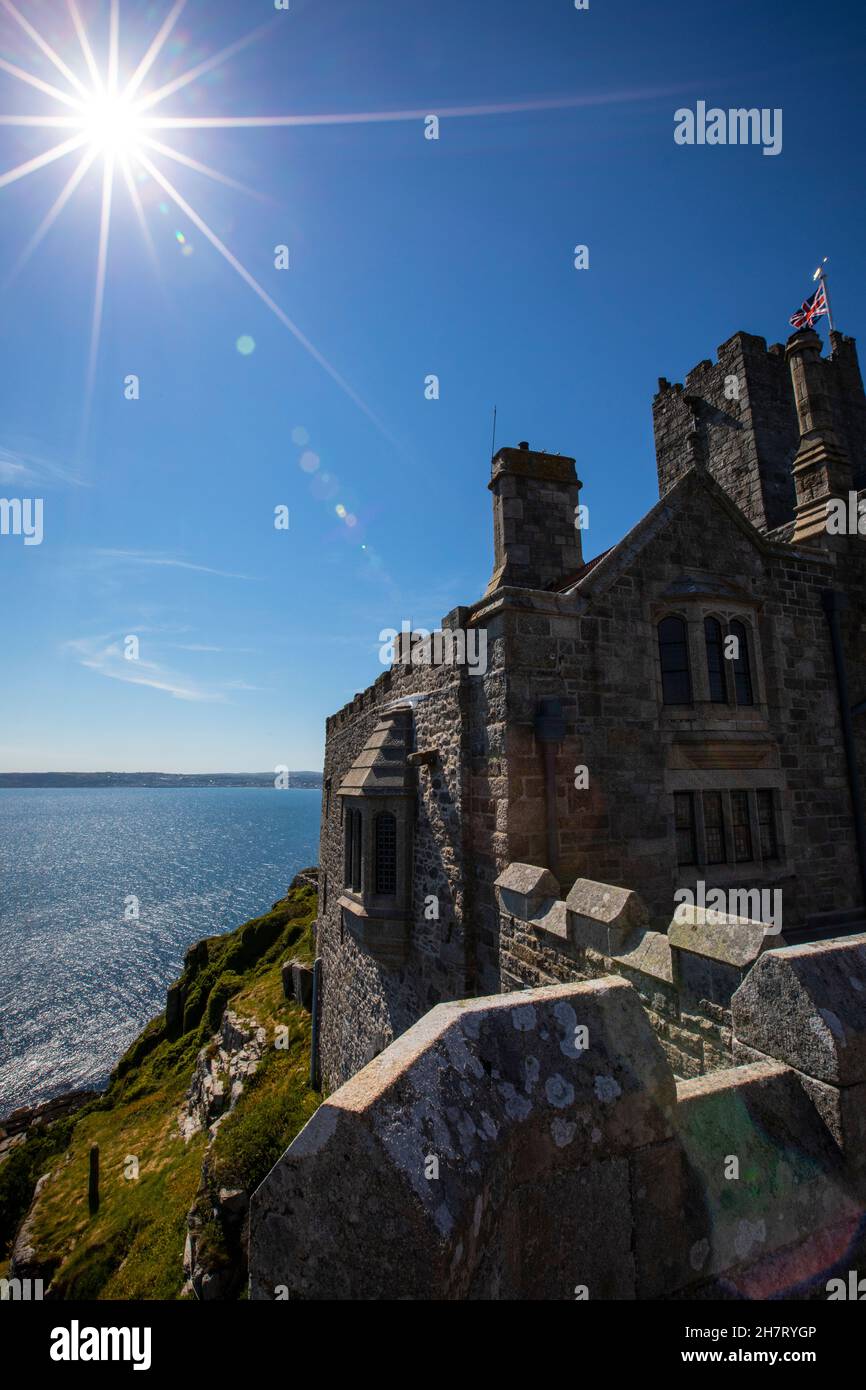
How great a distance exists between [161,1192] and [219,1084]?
12.1 feet

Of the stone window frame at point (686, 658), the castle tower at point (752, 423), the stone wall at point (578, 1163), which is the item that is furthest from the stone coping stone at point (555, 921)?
the castle tower at point (752, 423)

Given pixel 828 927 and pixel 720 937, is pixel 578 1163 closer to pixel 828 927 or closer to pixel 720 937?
pixel 720 937

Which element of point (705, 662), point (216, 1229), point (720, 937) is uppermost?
point (705, 662)

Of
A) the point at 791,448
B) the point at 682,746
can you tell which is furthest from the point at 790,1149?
the point at 791,448

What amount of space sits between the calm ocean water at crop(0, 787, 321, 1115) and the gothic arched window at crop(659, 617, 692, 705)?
1696 inches

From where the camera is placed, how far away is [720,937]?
461 cm

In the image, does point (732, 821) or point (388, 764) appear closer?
point (732, 821)

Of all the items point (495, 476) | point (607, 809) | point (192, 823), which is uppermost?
point (495, 476)

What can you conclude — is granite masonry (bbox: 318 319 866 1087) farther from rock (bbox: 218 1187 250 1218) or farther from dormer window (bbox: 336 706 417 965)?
rock (bbox: 218 1187 250 1218)

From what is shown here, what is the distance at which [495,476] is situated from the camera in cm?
1202

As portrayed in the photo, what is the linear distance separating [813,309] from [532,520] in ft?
32.4

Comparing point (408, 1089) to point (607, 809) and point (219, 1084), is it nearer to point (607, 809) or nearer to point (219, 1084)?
point (607, 809)

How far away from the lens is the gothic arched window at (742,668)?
34.7ft

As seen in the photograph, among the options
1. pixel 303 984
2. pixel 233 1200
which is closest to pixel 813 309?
pixel 233 1200
